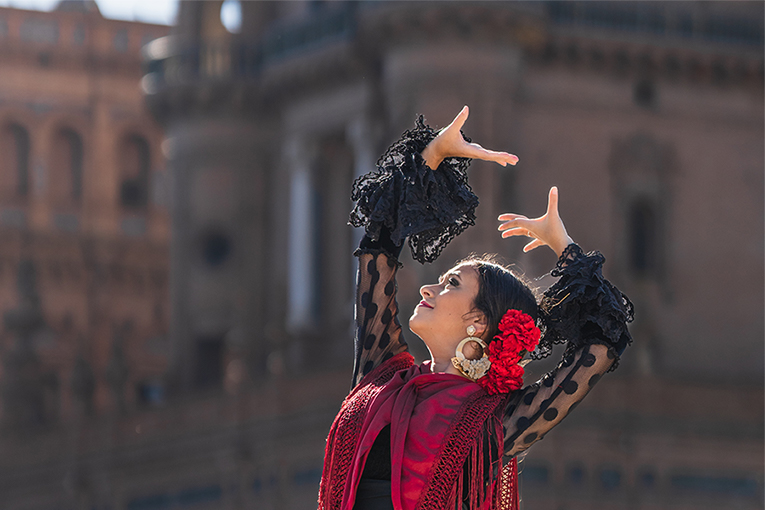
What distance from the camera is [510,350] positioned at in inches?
196

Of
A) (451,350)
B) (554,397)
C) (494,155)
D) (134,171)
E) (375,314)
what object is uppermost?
(134,171)

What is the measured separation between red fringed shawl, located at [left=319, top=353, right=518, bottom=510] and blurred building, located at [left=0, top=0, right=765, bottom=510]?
14.6 metres

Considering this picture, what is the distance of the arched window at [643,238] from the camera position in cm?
2473

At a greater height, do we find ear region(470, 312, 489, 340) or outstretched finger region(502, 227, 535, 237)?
outstretched finger region(502, 227, 535, 237)

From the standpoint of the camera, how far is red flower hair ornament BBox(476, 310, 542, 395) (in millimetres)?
4965

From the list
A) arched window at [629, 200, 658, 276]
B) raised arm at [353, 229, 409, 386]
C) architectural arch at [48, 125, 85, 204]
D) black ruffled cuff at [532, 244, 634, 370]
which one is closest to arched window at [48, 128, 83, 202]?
architectural arch at [48, 125, 85, 204]

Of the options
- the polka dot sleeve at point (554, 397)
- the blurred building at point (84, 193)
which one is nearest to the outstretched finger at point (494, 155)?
the polka dot sleeve at point (554, 397)

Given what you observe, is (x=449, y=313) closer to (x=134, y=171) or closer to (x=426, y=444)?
(x=426, y=444)

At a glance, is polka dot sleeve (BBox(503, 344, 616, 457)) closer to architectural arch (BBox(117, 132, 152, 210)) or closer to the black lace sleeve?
the black lace sleeve

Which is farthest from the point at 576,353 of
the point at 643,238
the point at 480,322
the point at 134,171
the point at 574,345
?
the point at 134,171

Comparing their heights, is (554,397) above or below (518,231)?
below

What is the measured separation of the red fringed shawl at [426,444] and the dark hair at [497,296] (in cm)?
23

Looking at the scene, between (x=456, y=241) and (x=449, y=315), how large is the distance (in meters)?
17.1

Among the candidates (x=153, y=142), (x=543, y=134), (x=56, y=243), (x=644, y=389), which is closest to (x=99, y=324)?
(x=56, y=243)
